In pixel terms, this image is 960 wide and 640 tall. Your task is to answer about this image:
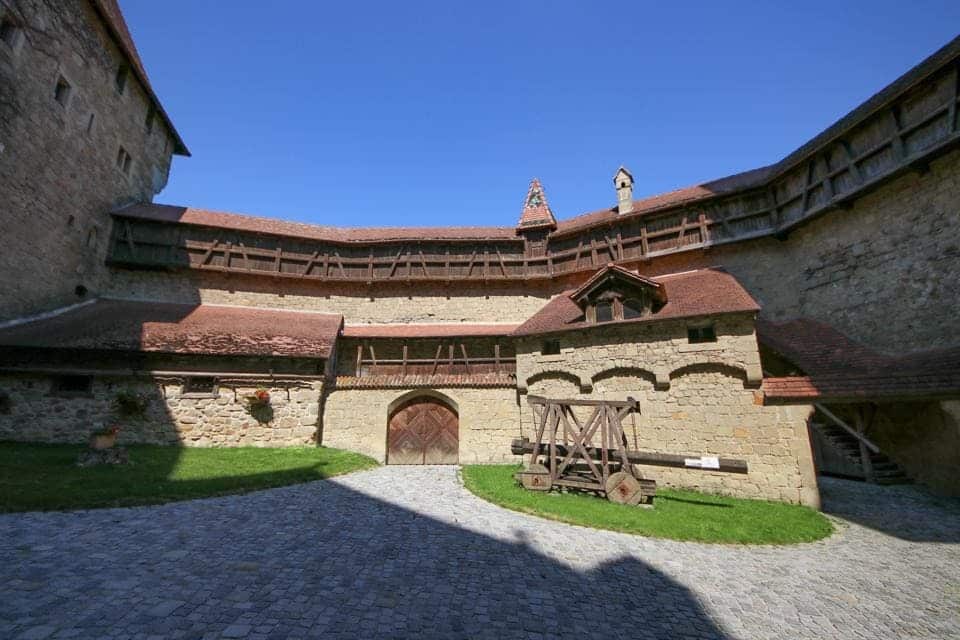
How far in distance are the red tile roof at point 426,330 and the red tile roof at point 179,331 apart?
3.60 ft

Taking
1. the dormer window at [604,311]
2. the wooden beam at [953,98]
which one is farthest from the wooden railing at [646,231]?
the dormer window at [604,311]

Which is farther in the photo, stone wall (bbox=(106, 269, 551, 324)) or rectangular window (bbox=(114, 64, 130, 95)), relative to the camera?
stone wall (bbox=(106, 269, 551, 324))

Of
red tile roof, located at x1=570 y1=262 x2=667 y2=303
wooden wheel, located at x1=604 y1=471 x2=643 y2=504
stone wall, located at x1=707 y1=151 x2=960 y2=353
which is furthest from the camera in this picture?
red tile roof, located at x1=570 y1=262 x2=667 y2=303

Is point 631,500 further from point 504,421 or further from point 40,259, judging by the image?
point 40,259

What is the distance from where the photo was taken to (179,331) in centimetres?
1525

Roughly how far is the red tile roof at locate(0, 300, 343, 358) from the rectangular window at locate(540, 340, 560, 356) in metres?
8.51

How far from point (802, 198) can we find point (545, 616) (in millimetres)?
18399

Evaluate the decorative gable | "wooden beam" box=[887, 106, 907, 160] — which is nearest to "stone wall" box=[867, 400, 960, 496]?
"wooden beam" box=[887, 106, 907, 160]

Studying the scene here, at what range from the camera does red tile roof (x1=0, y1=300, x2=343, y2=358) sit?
1348 centimetres

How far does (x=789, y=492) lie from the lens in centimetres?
1042

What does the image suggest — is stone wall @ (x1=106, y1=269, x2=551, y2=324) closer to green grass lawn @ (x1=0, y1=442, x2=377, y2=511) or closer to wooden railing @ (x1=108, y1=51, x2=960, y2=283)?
wooden railing @ (x1=108, y1=51, x2=960, y2=283)

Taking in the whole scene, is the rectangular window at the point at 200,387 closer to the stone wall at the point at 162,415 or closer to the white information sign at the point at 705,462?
the stone wall at the point at 162,415

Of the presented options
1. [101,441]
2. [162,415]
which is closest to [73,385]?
[162,415]

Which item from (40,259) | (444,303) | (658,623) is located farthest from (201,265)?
(658,623)
